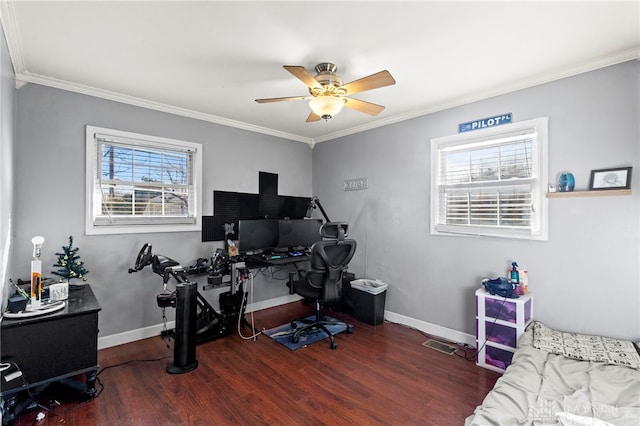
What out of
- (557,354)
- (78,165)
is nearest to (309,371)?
(557,354)

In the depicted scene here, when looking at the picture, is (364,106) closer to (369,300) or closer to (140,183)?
(369,300)

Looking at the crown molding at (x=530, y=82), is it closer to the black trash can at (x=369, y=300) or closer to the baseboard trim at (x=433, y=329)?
the black trash can at (x=369, y=300)

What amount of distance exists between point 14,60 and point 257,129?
2377mm

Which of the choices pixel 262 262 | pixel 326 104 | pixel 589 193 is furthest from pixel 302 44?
pixel 589 193

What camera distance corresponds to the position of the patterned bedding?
150cm

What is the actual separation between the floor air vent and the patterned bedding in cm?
82

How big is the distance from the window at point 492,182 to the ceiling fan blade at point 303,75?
5.75 feet

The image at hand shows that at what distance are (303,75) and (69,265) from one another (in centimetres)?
255

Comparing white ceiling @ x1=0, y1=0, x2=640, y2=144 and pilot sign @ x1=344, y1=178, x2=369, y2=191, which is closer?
white ceiling @ x1=0, y1=0, x2=640, y2=144

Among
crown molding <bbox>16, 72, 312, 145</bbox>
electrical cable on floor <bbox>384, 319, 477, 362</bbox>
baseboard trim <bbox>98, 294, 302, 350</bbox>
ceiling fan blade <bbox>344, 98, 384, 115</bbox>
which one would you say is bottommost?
electrical cable on floor <bbox>384, 319, 477, 362</bbox>

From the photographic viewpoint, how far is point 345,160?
4.40 meters

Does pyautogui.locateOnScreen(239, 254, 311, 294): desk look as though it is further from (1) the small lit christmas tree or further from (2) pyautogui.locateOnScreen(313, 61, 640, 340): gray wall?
(1) the small lit christmas tree

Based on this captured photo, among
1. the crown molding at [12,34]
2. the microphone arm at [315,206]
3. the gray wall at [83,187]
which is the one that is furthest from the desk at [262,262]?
the crown molding at [12,34]

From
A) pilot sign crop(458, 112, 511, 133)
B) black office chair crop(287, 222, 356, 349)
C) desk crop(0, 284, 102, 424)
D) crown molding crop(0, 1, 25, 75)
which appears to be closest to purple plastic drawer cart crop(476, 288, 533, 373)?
black office chair crop(287, 222, 356, 349)
